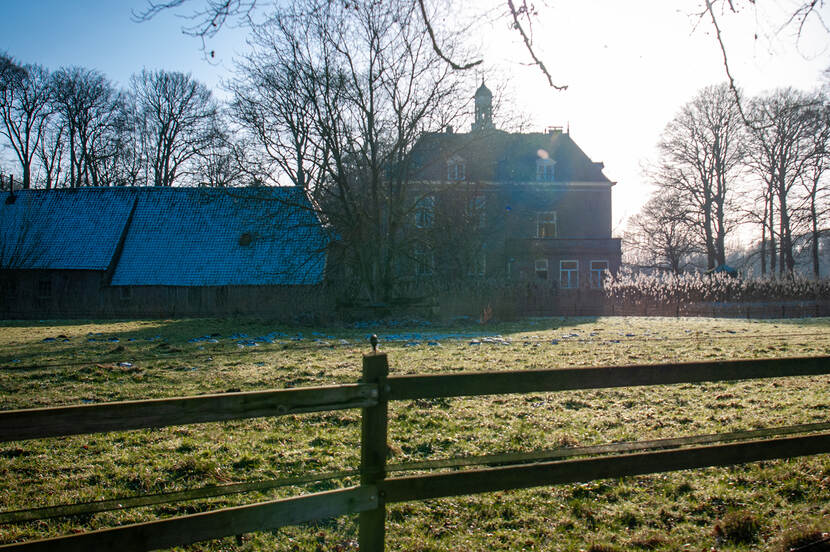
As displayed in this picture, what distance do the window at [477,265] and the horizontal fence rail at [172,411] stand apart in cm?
2675

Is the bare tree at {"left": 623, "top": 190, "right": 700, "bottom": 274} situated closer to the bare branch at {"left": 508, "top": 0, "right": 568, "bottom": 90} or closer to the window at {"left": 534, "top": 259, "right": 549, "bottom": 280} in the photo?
the window at {"left": 534, "top": 259, "right": 549, "bottom": 280}

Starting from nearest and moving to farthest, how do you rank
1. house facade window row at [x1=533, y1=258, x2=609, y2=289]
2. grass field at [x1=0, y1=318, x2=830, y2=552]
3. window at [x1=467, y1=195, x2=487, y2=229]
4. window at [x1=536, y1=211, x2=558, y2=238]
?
1. grass field at [x1=0, y1=318, x2=830, y2=552]
2. window at [x1=467, y1=195, x2=487, y2=229]
3. house facade window row at [x1=533, y1=258, x2=609, y2=289]
4. window at [x1=536, y1=211, x2=558, y2=238]

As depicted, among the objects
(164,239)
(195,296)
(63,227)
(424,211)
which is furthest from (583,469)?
(63,227)

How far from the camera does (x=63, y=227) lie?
31.4 meters

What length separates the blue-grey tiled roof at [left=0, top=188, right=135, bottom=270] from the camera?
2966cm

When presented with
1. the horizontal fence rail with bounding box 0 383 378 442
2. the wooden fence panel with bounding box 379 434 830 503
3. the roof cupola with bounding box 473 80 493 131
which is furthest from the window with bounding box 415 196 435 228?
the horizontal fence rail with bounding box 0 383 378 442

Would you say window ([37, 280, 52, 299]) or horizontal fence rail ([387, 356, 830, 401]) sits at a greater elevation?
window ([37, 280, 52, 299])

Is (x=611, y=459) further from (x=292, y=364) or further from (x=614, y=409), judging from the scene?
(x=292, y=364)

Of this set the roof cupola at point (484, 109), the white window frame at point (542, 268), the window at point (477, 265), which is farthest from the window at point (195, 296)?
the white window frame at point (542, 268)

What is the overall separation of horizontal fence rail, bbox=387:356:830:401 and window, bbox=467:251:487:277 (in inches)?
1016

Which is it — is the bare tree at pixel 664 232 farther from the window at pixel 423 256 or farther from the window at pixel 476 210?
the window at pixel 423 256

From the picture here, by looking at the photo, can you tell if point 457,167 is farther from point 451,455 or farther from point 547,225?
point 451,455

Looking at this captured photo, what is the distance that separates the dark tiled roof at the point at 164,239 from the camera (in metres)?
29.3

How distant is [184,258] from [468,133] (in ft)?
54.2
